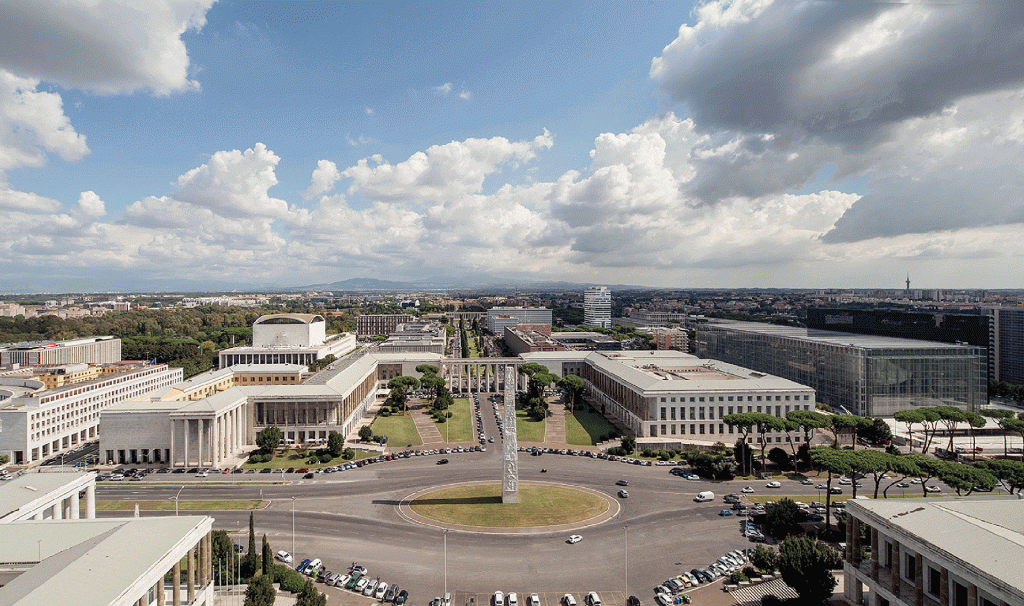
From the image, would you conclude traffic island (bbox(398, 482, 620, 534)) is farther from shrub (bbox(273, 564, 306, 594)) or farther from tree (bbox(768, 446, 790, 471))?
tree (bbox(768, 446, 790, 471))

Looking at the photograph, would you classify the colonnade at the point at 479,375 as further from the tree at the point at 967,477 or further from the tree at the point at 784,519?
the tree at the point at 967,477

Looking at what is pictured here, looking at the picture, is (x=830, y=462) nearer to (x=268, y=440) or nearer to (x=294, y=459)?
(x=294, y=459)

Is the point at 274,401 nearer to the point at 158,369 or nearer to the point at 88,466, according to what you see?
the point at 88,466

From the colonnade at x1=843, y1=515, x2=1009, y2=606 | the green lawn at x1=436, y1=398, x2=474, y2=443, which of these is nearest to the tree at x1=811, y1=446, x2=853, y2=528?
the colonnade at x1=843, y1=515, x2=1009, y2=606

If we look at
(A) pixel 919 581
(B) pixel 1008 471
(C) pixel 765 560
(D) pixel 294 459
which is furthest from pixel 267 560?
(B) pixel 1008 471

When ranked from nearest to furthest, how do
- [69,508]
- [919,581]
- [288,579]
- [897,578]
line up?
[919,581] → [897,578] → [288,579] → [69,508]

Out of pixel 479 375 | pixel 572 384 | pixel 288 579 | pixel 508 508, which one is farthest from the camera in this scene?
pixel 479 375
